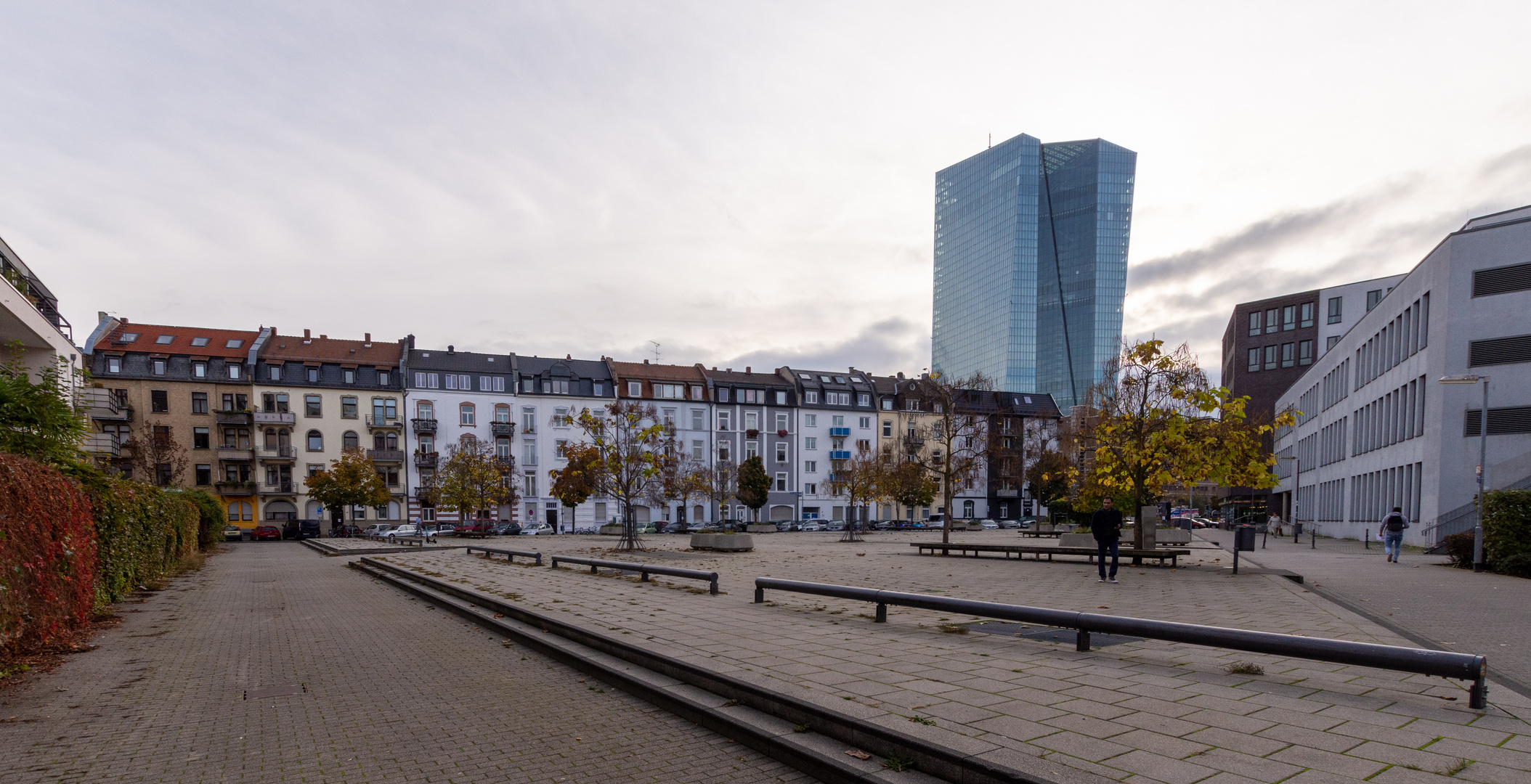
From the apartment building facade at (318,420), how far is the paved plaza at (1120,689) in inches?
2190

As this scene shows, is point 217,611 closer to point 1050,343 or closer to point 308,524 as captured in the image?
point 308,524

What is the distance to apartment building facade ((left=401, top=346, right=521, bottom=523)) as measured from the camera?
6106 centimetres

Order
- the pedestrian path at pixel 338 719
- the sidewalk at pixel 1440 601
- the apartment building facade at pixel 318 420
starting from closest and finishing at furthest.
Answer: the pedestrian path at pixel 338 719 → the sidewalk at pixel 1440 601 → the apartment building facade at pixel 318 420

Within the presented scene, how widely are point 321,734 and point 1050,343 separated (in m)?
132

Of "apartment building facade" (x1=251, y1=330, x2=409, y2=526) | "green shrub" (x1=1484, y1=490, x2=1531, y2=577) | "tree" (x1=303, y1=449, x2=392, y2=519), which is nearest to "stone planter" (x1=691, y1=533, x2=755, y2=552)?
"green shrub" (x1=1484, y1=490, x2=1531, y2=577)

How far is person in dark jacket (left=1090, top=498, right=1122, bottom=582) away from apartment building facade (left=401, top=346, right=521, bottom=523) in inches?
2024

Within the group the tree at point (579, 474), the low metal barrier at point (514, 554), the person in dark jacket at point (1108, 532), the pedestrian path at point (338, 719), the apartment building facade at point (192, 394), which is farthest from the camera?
the apartment building facade at point (192, 394)

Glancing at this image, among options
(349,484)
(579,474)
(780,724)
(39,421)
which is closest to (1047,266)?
(349,484)

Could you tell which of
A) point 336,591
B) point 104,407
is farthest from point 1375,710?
point 104,407

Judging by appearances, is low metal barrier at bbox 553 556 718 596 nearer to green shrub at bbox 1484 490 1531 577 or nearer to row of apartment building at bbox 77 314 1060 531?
green shrub at bbox 1484 490 1531 577

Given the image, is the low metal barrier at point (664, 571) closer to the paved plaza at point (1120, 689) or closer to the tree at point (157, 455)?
the paved plaza at point (1120, 689)

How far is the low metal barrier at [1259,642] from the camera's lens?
15.7 feet

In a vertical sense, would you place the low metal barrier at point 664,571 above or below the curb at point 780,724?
below

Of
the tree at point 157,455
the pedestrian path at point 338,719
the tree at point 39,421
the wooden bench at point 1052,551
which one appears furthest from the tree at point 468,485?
the pedestrian path at point 338,719
